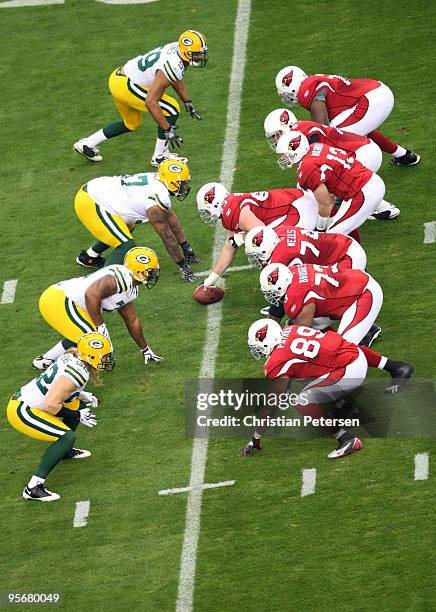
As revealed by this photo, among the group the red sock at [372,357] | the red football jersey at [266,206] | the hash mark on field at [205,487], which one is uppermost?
the red football jersey at [266,206]

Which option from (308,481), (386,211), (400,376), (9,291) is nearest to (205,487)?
(308,481)

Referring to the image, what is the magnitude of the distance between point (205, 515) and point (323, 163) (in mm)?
3400

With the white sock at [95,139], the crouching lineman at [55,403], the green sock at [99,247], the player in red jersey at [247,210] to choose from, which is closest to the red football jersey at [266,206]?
the player in red jersey at [247,210]

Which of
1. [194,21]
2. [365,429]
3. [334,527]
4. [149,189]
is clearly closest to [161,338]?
[149,189]

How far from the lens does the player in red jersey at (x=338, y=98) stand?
40.4 feet

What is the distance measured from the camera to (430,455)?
9430 millimetres

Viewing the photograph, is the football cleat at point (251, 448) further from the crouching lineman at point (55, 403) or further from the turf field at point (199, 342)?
the crouching lineman at point (55, 403)

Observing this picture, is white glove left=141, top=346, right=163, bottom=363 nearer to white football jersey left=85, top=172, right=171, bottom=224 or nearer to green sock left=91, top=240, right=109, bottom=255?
white football jersey left=85, top=172, right=171, bottom=224

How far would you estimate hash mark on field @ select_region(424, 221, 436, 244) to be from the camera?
12.1 m

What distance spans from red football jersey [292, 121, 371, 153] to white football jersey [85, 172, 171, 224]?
1.32 metres

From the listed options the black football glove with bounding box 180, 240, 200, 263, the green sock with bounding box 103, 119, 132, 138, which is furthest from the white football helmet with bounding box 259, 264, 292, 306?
the green sock with bounding box 103, 119, 132, 138

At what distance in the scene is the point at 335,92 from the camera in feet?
40.6

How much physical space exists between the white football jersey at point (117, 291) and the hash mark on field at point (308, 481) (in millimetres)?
2193

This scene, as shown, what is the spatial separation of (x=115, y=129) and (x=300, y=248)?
402cm
